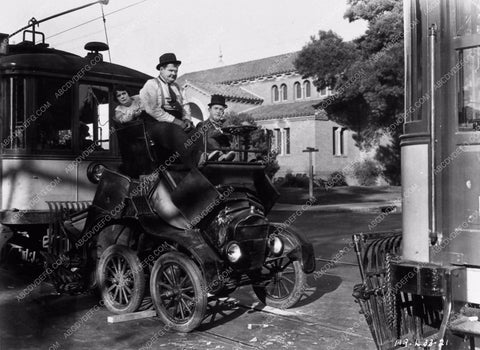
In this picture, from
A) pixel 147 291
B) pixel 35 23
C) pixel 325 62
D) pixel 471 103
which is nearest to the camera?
pixel 471 103

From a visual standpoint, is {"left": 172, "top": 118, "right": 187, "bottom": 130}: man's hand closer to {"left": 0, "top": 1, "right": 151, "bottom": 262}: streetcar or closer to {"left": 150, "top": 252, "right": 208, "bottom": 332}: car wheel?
{"left": 150, "top": 252, "right": 208, "bottom": 332}: car wheel

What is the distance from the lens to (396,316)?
423cm

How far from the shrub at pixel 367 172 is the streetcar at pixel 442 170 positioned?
108ft

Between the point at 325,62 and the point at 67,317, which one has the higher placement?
the point at 325,62

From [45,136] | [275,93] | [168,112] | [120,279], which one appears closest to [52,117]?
[45,136]

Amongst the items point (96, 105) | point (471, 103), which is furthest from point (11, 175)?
point (471, 103)

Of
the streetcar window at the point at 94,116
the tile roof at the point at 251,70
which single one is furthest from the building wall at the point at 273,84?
the streetcar window at the point at 94,116

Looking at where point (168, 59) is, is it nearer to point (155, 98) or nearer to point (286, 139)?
point (155, 98)

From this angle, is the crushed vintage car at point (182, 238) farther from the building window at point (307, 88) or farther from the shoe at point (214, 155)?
the building window at point (307, 88)

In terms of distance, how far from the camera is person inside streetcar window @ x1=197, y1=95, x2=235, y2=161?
271 inches

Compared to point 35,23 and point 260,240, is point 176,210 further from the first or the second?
point 35,23

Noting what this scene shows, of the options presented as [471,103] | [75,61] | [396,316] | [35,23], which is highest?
[35,23]

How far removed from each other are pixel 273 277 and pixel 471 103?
3.92 metres

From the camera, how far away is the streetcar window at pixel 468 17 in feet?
12.0
